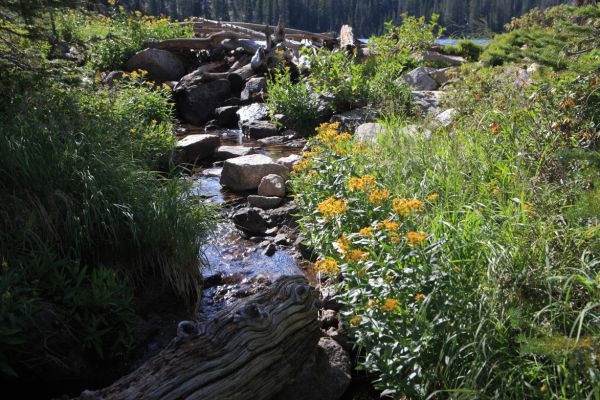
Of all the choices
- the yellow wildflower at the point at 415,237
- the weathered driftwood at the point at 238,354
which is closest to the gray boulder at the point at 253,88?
the weathered driftwood at the point at 238,354

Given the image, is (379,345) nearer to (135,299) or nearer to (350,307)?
(350,307)

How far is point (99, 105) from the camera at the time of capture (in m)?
7.06

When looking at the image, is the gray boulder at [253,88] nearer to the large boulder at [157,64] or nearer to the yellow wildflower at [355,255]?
the large boulder at [157,64]

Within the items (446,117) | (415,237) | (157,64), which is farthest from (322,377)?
(157,64)

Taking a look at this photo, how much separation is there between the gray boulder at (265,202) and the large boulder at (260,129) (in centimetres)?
415

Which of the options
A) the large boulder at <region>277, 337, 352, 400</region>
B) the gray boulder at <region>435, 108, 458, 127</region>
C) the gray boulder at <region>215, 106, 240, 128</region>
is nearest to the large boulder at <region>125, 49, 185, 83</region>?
the gray boulder at <region>215, 106, 240, 128</region>

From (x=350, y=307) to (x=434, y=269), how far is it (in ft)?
2.53

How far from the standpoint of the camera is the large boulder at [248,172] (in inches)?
332

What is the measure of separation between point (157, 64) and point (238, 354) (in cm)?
1452

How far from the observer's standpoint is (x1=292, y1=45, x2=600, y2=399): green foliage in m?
2.90

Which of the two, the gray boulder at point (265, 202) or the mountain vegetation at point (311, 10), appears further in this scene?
the mountain vegetation at point (311, 10)

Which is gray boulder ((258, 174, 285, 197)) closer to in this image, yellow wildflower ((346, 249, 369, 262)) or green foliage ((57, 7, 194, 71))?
yellow wildflower ((346, 249, 369, 262))

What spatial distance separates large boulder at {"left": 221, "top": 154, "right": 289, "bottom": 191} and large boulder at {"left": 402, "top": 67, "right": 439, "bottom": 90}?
481 cm

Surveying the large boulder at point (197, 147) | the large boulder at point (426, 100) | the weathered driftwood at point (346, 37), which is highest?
the weathered driftwood at point (346, 37)
